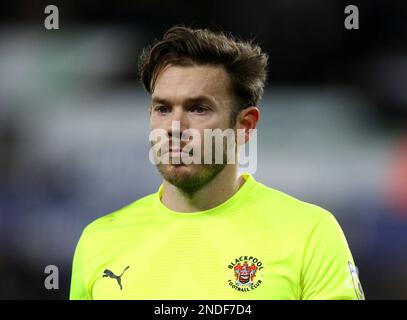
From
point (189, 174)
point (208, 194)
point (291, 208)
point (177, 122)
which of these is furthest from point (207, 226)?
point (177, 122)

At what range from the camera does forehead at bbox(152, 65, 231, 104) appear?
3596 millimetres

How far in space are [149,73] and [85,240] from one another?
3.07 feet

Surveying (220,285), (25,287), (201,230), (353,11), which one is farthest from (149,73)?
(353,11)

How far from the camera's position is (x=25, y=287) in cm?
663

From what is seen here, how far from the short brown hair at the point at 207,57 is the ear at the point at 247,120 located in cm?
3

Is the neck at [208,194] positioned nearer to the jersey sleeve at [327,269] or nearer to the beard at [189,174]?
the beard at [189,174]

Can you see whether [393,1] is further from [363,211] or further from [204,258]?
[204,258]

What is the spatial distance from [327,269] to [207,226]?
0.64 metres

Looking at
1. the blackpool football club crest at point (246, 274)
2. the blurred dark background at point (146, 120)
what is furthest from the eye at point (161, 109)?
the blurred dark background at point (146, 120)

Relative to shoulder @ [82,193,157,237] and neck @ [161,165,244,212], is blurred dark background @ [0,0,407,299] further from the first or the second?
neck @ [161,165,244,212]

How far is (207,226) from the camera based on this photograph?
3.71m

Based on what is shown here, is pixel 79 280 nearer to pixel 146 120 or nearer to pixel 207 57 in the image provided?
pixel 207 57

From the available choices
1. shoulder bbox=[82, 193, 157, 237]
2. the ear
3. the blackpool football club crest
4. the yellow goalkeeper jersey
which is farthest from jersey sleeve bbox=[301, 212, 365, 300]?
shoulder bbox=[82, 193, 157, 237]

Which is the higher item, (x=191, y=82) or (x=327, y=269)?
(x=191, y=82)
